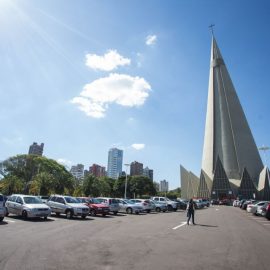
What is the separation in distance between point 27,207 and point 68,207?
3442 mm

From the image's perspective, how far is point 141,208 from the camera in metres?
30.7

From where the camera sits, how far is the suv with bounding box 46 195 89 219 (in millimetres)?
21047

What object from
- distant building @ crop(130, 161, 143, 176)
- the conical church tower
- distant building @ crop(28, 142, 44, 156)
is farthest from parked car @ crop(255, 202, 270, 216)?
distant building @ crop(28, 142, 44, 156)

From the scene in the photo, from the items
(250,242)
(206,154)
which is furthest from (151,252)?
(206,154)

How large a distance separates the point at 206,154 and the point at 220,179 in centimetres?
1660

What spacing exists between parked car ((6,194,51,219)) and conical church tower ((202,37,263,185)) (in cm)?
9382

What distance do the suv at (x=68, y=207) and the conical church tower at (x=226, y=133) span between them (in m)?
90.7

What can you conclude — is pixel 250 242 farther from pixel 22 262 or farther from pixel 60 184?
pixel 60 184

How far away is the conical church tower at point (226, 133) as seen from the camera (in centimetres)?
11219

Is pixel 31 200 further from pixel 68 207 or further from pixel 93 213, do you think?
pixel 93 213

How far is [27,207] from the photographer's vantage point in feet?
61.3

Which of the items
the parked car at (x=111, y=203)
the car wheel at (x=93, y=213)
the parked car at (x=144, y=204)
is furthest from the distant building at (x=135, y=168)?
the car wheel at (x=93, y=213)

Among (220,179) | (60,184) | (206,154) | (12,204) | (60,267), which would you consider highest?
(206,154)

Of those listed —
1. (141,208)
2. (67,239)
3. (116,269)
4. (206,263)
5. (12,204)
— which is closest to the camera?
(116,269)
